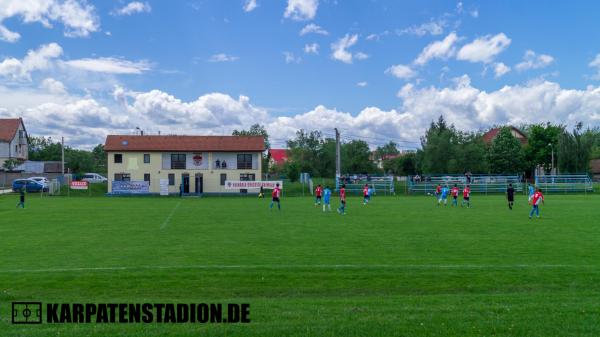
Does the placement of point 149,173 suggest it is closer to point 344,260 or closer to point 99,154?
point 344,260

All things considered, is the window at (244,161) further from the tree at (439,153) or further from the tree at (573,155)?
the tree at (573,155)

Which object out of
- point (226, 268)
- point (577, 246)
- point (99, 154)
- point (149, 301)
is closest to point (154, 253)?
point (226, 268)

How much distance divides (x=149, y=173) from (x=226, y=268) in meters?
49.8

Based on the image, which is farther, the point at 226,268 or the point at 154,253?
the point at 154,253

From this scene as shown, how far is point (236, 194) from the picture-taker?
55.9 meters

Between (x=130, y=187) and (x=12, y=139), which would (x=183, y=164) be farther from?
(x=12, y=139)

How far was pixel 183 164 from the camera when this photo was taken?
194 feet

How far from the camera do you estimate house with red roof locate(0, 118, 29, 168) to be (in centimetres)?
7600

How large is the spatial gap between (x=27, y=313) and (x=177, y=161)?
5244 centimetres

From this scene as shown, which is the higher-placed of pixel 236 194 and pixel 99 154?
pixel 99 154

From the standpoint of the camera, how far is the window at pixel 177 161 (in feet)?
194

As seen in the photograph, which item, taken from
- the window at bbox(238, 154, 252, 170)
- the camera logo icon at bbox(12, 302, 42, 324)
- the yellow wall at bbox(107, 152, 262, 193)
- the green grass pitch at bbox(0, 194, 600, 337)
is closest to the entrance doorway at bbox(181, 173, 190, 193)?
the yellow wall at bbox(107, 152, 262, 193)

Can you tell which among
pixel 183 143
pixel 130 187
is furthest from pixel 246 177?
pixel 130 187

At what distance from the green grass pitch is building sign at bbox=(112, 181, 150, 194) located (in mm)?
35474
